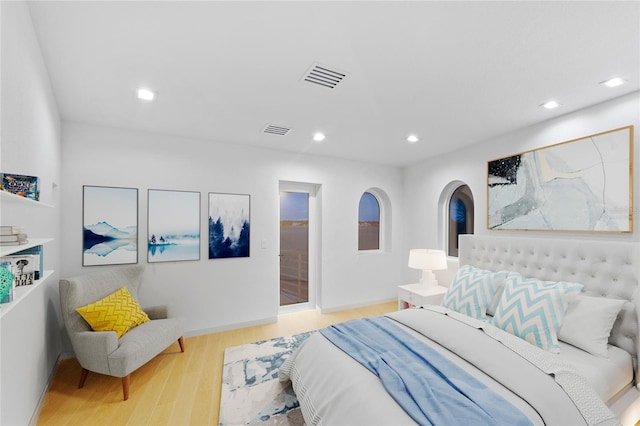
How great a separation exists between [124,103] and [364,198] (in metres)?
3.58

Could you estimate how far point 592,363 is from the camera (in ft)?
5.86

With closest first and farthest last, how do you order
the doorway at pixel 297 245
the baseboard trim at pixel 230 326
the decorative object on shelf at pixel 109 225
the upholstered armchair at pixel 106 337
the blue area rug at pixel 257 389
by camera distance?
the blue area rug at pixel 257 389 < the upholstered armchair at pixel 106 337 < the decorative object on shelf at pixel 109 225 < the baseboard trim at pixel 230 326 < the doorway at pixel 297 245

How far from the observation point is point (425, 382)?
1.47m

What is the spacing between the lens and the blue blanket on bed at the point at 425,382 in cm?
127

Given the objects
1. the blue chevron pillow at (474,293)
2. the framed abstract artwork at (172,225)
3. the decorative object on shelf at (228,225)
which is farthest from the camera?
the decorative object on shelf at (228,225)

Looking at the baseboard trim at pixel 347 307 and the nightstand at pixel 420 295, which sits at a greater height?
the nightstand at pixel 420 295

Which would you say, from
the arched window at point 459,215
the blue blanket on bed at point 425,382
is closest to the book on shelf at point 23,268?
the blue blanket on bed at point 425,382

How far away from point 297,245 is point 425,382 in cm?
302

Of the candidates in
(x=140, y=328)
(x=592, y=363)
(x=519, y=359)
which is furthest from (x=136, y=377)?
(x=592, y=363)

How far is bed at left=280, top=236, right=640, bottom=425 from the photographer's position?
4.50 feet

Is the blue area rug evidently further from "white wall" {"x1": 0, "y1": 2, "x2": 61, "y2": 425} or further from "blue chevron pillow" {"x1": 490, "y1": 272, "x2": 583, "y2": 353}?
"blue chevron pillow" {"x1": 490, "y1": 272, "x2": 583, "y2": 353}

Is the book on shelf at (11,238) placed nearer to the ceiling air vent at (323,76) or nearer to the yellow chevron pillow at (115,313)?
the yellow chevron pillow at (115,313)

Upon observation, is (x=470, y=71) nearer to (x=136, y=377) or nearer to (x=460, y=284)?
(x=460, y=284)

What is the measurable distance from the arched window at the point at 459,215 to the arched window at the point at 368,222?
1229 mm
